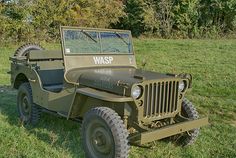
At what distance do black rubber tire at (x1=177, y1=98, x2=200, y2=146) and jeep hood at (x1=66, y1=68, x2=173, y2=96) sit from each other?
612 mm

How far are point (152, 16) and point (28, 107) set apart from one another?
55.3 ft

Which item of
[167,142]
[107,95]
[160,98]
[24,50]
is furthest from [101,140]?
[24,50]

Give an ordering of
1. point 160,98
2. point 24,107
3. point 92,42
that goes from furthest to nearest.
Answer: point 24,107, point 92,42, point 160,98

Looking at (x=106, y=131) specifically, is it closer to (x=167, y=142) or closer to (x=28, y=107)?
(x=167, y=142)

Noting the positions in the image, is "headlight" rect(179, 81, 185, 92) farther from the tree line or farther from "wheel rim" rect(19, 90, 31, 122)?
the tree line

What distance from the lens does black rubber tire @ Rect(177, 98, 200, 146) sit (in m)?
5.14

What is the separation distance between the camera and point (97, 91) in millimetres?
4766

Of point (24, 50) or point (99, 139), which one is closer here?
point (99, 139)

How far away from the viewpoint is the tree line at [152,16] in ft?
63.2

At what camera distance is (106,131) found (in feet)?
14.8

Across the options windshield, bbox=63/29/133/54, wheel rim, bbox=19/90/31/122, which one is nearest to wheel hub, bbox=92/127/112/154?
windshield, bbox=63/29/133/54

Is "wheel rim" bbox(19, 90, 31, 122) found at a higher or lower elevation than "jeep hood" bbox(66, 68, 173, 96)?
lower

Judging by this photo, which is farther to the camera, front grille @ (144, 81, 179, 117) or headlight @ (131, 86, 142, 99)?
front grille @ (144, 81, 179, 117)

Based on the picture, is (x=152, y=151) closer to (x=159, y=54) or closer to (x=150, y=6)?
(x=159, y=54)
